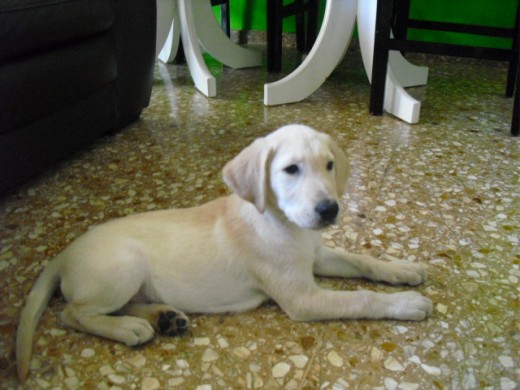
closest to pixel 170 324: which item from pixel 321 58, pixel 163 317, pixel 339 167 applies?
pixel 163 317

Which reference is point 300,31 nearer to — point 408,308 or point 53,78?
point 53,78

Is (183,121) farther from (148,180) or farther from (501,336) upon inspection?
(501,336)

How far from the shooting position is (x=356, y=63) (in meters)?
3.66

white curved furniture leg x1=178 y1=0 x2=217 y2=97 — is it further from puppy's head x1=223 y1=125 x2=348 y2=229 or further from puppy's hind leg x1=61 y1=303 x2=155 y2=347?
puppy's hind leg x1=61 y1=303 x2=155 y2=347

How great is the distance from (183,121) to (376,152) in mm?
973

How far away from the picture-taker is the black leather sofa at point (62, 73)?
1.53 meters

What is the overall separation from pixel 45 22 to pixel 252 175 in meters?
0.94

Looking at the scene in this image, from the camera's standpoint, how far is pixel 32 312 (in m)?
1.09

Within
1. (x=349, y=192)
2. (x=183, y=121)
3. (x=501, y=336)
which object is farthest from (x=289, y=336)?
(x=183, y=121)

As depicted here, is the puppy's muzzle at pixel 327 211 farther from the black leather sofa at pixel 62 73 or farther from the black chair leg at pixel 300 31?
the black chair leg at pixel 300 31

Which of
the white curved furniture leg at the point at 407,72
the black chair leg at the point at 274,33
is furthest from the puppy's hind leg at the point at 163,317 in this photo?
the black chair leg at the point at 274,33

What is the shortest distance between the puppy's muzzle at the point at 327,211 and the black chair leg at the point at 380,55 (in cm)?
159

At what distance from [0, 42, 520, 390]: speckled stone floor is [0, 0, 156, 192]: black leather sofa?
136 mm

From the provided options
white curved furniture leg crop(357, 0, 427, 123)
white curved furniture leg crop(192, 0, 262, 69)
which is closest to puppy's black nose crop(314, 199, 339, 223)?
white curved furniture leg crop(357, 0, 427, 123)
